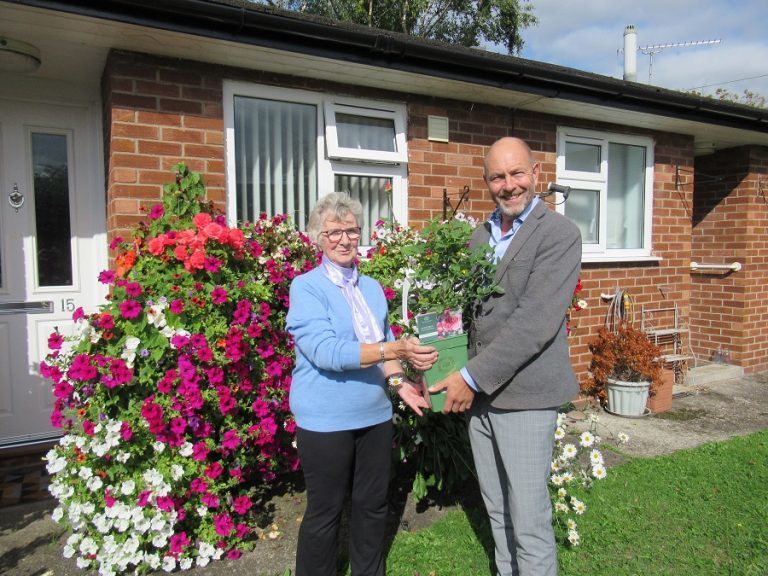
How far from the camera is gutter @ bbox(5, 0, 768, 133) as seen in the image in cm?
300

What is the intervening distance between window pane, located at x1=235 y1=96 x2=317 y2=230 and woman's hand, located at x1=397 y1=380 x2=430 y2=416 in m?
2.18

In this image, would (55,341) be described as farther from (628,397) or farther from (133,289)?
(628,397)

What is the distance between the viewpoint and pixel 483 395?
2.19 m

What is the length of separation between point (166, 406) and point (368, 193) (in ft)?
8.15

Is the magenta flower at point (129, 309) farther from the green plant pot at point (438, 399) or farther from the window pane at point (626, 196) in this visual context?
the window pane at point (626, 196)

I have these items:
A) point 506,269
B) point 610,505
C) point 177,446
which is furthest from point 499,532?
point 177,446

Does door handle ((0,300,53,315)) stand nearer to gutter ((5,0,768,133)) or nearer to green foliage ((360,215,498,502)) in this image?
gutter ((5,0,768,133))

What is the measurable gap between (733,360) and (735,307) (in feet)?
2.20

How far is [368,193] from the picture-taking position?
14.6 ft

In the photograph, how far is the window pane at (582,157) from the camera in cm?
552

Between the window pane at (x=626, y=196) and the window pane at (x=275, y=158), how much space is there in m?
3.56

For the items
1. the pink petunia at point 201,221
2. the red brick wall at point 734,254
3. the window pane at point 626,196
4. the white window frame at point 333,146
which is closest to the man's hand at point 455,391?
the pink petunia at point 201,221

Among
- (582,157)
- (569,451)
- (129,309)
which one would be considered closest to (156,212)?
(129,309)

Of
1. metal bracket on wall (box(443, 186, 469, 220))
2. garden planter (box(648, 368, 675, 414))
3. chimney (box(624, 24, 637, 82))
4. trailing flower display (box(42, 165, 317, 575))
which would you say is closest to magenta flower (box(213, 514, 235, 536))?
trailing flower display (box(42, 165, 317, 575))
